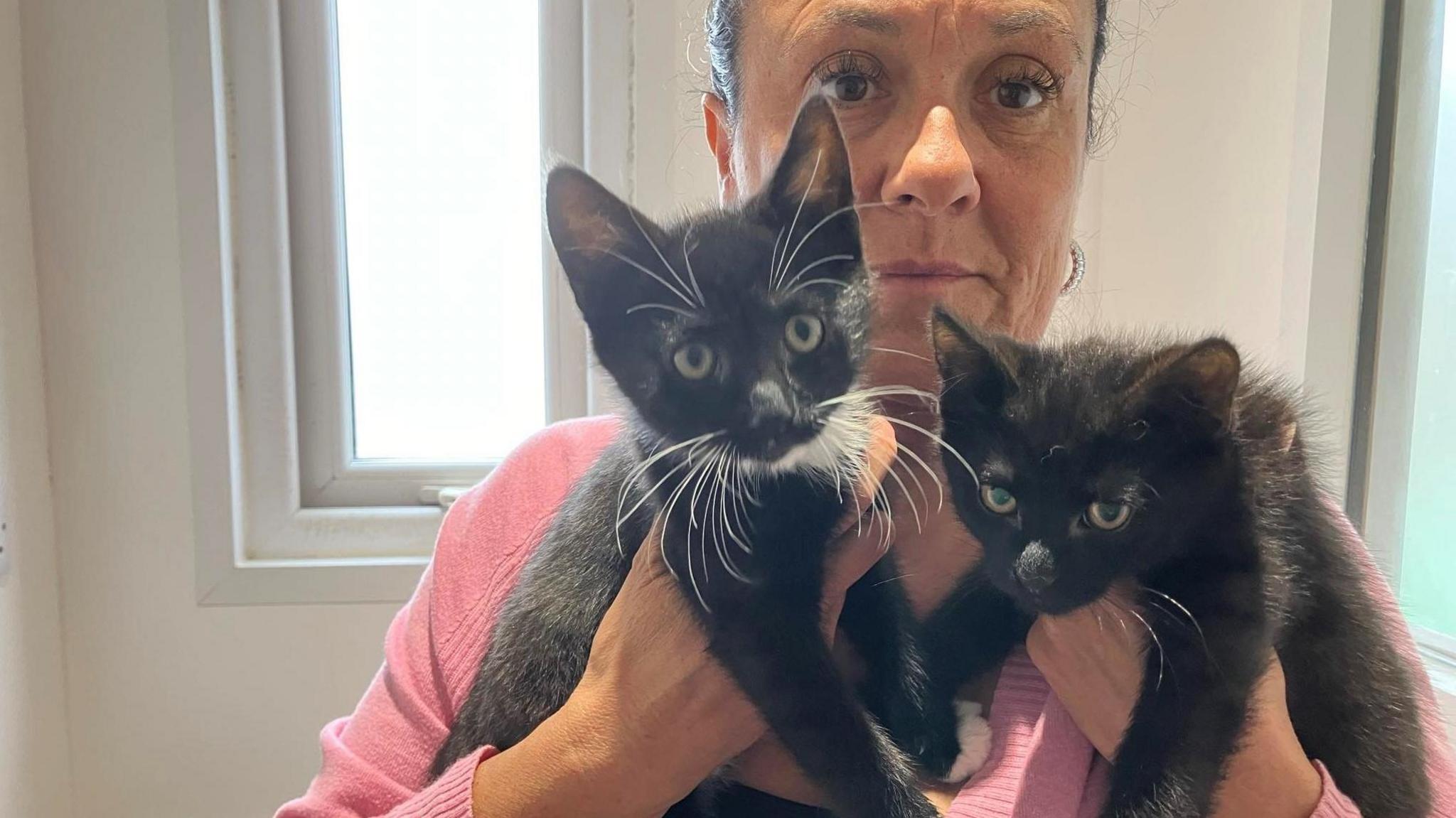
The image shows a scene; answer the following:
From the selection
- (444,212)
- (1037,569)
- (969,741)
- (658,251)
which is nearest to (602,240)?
(658,251)

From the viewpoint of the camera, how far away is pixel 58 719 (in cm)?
174

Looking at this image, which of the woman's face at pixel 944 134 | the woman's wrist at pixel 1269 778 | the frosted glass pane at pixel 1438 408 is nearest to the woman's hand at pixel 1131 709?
the woman's wrist at pixel 1269 778

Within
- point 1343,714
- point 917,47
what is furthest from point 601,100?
point 1343,714

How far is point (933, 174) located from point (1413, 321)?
111 cm

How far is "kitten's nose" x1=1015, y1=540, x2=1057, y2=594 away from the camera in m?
0.55

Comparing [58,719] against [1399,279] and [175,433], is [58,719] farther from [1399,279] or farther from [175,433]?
[1399,279]

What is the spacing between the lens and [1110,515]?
552 millimetres

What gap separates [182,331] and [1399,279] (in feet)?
7.21

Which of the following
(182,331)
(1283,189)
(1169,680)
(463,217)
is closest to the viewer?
(1169,680)

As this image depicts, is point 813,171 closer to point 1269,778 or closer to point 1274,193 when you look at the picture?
point 1269,778

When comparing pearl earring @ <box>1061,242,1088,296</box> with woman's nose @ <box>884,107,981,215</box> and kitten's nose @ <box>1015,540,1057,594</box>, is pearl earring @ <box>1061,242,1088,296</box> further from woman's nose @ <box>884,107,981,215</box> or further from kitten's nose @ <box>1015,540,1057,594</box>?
kitten's nose @ <box>1015,540,1057,594</box>

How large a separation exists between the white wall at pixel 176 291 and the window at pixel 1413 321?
13 cm

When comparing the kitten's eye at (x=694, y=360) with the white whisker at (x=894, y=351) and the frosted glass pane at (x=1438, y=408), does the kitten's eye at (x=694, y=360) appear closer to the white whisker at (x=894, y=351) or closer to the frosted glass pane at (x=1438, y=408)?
the white whisker at (x=894, y=351)

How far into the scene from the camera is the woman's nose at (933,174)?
2.19 ft
